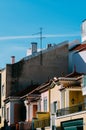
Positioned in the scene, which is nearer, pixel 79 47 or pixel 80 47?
pixel 80 47

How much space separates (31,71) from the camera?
66375mm

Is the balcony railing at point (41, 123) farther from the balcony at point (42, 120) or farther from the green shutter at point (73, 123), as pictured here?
the green shutter at point (73, 123)

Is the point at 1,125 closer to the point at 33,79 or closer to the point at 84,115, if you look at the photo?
the point at 33,79

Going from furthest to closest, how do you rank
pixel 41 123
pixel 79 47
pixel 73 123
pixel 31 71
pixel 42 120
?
pixel 79 47
pixel 31 71
pixel 42 120
pixel 41 123
pixel 73 123

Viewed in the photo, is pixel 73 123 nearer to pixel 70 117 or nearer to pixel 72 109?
pixel 70 117

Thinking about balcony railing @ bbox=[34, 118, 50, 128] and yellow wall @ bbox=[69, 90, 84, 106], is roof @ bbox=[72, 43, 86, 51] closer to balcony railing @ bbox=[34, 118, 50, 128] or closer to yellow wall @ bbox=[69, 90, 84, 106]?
balcony railing @ bbox=[34, 118, 50, 128]

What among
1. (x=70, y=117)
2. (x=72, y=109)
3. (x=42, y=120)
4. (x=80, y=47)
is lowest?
(x=42, y=120)

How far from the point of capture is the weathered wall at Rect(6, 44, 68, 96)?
217 feet

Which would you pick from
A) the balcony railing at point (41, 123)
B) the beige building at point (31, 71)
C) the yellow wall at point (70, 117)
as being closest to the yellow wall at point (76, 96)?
the yellow wall at point (70, 117)

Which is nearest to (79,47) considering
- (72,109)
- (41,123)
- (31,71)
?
(31,71)


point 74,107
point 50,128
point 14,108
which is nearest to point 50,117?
point 50,128

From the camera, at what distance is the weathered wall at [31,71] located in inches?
2608

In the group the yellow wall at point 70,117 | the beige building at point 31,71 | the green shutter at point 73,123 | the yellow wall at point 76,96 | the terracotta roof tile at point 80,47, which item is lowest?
the green shutter at point 73,123

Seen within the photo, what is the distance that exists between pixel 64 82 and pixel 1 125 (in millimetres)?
21819
